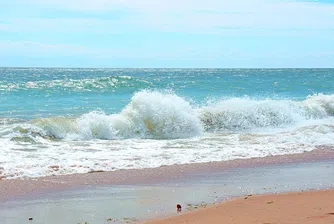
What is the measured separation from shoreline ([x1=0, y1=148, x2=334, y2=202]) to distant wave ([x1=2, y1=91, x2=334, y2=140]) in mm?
4581

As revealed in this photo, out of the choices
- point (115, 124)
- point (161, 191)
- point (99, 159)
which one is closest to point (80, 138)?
point (115, 124)

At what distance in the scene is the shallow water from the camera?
19.4ft

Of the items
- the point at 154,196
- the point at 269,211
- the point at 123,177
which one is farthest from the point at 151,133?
the point at 269,211

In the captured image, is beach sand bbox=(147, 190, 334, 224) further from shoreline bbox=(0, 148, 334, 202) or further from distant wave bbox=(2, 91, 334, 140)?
distant wave bbox=(2, 91, 334, 140)

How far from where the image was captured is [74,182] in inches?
307

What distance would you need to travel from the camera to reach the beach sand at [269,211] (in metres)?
5.31

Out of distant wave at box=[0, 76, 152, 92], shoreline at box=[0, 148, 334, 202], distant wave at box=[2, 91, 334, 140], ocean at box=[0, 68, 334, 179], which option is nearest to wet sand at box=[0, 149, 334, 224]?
shoreline at box=[0, 148, 334, 202]

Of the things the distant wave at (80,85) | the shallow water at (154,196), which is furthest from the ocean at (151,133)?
the distant wave at (80,85)

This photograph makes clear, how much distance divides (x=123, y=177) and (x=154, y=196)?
140 cm

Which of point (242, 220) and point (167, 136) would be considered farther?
point (167, 136)

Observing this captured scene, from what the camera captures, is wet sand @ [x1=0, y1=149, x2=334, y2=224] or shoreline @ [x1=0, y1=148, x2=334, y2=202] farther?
shoreline @ [x1=0, y1=148, x2=334, y2=202]

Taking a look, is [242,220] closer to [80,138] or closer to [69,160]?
[69,160]

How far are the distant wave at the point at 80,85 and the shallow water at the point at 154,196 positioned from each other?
23.5m

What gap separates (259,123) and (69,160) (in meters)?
8.75
